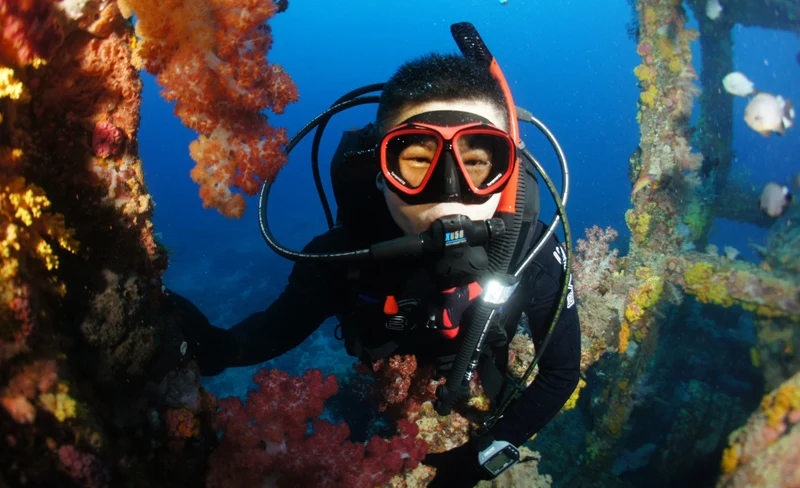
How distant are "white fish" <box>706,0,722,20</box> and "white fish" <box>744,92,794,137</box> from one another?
265cm

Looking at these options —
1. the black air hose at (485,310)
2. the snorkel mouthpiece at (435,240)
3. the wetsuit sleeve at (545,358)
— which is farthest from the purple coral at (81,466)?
the wetsuit sleeve at (545,358)

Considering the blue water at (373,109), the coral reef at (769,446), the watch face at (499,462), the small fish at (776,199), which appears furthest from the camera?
the blue water at (373,109)

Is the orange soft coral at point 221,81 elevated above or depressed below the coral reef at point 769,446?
above

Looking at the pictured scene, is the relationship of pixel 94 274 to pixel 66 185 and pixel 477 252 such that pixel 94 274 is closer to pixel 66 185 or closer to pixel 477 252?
pixel 66 185

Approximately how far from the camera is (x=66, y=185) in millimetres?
1589

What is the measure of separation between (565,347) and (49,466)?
2.94 metres

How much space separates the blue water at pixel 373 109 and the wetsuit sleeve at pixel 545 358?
9041mm

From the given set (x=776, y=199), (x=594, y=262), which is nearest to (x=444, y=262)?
(x=594, y=262)

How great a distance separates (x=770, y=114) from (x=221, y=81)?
38.6 feet

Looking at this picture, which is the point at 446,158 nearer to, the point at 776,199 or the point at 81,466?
the point at 81,466

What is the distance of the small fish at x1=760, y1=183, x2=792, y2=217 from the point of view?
8.36 meters

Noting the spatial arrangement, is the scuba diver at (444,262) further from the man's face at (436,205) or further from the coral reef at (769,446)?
the coral reef at (769,446)

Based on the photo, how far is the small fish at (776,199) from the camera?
27.4 ft

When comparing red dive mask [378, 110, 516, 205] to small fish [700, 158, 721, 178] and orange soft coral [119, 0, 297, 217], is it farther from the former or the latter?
small fish [700, 158, 721, 178]
